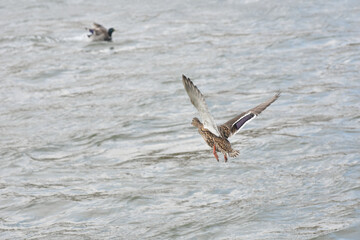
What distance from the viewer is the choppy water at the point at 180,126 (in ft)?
27.6

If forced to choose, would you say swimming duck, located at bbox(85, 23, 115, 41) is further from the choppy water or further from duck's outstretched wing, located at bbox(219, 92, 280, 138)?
duck's outstretched wing, located at bbox(219, 92, 280, 138)

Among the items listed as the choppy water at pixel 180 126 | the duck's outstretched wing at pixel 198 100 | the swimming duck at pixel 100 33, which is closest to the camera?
the duck's outstretched wing at pixel 198 100

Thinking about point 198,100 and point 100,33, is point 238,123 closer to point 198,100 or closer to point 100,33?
point 198,100

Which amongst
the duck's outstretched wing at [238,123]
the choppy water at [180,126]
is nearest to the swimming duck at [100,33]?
the choppy water at [180,126]

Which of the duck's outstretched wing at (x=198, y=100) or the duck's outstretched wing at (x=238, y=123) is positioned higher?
the duck's outstretched wing at (x=198, y=100)

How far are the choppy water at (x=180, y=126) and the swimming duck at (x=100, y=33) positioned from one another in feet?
0.82

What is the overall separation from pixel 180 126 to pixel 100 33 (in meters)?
6.36

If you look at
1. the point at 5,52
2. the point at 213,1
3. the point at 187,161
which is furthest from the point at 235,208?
the point at 213,1

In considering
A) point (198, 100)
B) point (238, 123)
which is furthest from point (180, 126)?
point (198, 100)

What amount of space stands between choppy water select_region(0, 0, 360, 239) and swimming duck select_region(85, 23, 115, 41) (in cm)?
25

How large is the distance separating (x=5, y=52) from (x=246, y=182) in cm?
920

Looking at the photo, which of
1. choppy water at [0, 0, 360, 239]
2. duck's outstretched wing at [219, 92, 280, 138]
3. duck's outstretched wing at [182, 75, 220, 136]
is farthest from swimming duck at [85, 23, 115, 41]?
duck's outstretched wing at [182, 75, 220, 136]

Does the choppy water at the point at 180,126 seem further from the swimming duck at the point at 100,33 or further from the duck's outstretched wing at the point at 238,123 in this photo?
the duck's outstretched wing at the point at 238,123

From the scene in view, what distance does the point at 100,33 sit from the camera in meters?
17.4
